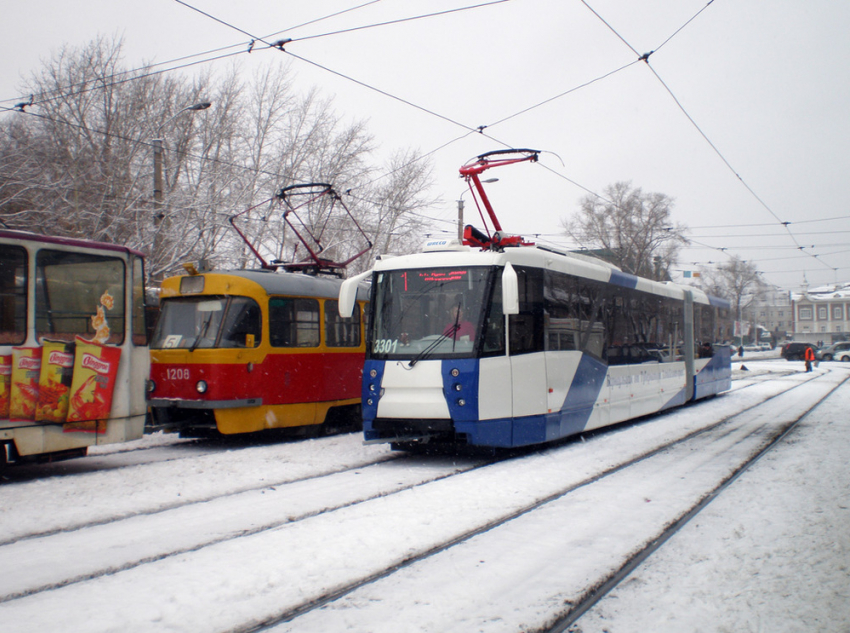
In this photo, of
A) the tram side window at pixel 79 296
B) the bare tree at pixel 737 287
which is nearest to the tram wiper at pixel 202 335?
the tram side window at pixel 79 296

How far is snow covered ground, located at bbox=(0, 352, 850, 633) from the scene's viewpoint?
404 centimetres

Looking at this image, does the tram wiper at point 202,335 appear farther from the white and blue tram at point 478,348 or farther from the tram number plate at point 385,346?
the tram number plate at point 385,346

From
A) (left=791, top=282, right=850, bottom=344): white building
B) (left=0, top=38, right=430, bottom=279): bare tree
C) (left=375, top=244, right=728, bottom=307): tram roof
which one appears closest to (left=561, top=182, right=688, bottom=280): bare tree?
(left=0, top=38, right=430, bottom=279): bare tree

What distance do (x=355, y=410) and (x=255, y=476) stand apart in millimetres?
4745

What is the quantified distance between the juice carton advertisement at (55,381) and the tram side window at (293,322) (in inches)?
134

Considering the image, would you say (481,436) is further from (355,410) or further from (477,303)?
(355,410)

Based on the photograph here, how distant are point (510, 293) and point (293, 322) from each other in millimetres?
4294

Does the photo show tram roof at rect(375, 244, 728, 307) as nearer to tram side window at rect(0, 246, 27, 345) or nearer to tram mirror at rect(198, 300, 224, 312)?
tram mirror at rect(198, 300, 224, 312)

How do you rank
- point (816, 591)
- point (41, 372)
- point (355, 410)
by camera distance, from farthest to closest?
point (355, 410) → point (41, 372) → point (816, 591)

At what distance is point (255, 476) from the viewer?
8.23m

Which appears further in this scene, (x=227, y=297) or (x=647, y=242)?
(x=647, y=242)

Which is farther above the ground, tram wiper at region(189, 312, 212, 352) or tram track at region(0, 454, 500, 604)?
tram wiper at region(189, 312, 212, 352)

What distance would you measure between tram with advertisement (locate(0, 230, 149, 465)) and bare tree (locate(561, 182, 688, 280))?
44998 millimetres

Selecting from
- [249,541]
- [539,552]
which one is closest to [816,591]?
[539,552]
